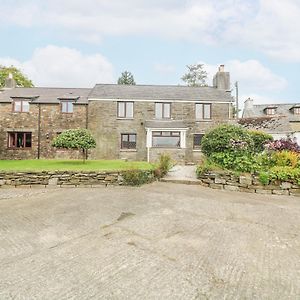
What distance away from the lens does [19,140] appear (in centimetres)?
2412

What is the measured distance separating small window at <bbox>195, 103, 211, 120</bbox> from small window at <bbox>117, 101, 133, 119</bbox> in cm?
621

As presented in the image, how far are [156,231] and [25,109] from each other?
2212 cm

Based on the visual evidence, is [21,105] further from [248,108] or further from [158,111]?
[248,108]

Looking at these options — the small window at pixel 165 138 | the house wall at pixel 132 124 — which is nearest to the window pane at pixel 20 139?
the house wall at pixel 132 124

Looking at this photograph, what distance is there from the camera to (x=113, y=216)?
7.00 meters

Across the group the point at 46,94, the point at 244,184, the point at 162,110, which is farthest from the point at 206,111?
the point at 46,94

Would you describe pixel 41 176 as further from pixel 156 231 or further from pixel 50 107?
pixel 50 107

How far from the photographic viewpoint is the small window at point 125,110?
79.7ft

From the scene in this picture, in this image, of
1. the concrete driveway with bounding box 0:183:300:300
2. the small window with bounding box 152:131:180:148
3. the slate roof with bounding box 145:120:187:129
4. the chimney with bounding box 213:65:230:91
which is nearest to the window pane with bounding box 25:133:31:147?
the slate roof with bounding box 145:120:187:129

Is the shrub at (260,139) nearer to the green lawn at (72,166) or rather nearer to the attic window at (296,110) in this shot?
the green lawn at (72,166)

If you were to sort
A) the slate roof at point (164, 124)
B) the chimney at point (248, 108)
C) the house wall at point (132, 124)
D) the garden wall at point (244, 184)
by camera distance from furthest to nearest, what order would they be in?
the chimney at point (248, 108), the house wall at point (132, 124), the slate roof at point (164, 124), the garden wall at point (244, 184)

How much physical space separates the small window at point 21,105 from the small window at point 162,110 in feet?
39.1

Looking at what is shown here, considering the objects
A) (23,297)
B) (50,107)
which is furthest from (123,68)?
(23,297)

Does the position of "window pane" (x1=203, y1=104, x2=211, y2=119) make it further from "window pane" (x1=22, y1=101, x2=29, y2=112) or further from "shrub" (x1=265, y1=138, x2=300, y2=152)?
"window pane" (x1=22, y1=101, x2=29, y2=112)
